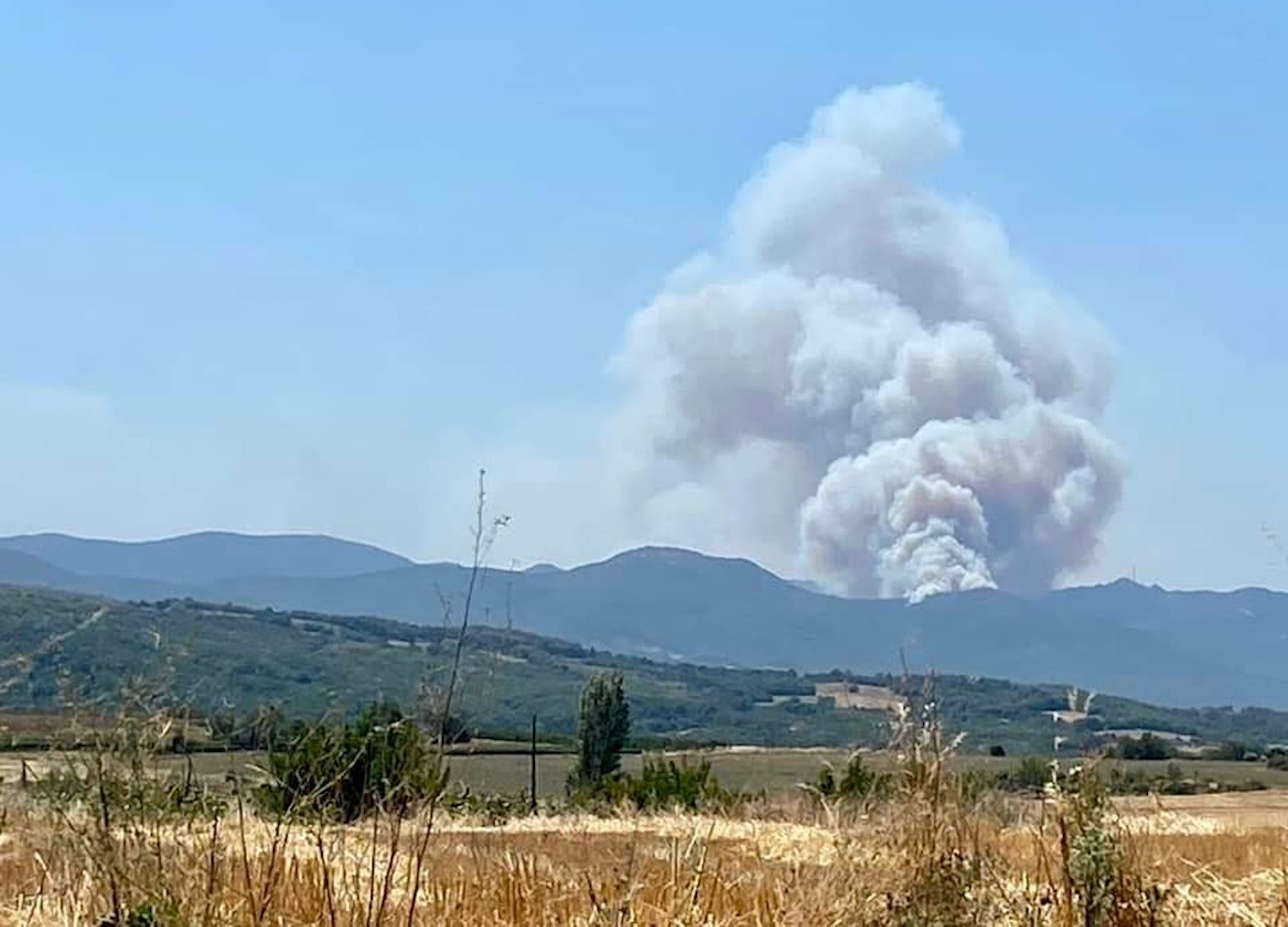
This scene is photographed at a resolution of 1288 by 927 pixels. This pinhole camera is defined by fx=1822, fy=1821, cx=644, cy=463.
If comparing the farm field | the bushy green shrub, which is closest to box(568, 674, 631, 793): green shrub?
the farm field

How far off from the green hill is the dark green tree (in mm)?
2012

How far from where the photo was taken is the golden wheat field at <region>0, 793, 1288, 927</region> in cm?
624

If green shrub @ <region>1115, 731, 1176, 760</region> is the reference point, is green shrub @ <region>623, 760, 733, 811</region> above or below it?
below

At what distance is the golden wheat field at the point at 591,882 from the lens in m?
6.24

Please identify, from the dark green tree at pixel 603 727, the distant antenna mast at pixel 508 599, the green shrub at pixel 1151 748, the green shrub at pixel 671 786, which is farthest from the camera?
the green shrub at pixel 1151 748

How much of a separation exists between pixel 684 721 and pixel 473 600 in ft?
384

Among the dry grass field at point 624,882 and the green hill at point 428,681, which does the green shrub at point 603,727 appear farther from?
the dry grass field at point 624,882

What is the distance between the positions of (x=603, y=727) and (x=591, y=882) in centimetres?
3962

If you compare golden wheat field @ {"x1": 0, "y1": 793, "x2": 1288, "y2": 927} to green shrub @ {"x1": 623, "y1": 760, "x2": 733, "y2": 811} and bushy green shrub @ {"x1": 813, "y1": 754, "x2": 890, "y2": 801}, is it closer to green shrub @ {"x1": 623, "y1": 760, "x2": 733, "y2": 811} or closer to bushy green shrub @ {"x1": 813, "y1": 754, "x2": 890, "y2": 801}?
bushy green shrub @ {"x1": 813, "y1": 754, "x2": 890, "y2": 801}

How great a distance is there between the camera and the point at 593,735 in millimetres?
46000

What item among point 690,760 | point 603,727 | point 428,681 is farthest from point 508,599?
point 603,727

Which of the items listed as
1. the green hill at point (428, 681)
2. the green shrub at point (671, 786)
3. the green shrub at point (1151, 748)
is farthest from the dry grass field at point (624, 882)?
the green shrub at point (1151, 748)

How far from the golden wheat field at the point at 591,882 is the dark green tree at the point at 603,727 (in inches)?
1426

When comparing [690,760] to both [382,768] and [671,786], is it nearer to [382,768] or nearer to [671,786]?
[671,786]
